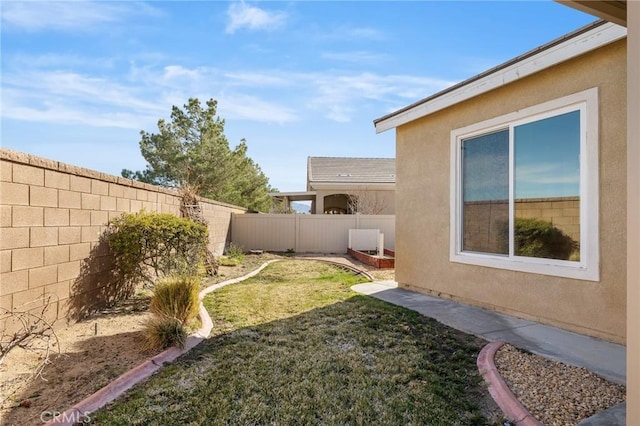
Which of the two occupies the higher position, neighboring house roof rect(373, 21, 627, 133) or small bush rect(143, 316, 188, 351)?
neighboring house roof rect(373, 21, 627, 133)

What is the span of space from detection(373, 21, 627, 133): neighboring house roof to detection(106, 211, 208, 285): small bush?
18.7ft

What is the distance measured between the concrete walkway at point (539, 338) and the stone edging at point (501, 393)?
A: 0.43 metres

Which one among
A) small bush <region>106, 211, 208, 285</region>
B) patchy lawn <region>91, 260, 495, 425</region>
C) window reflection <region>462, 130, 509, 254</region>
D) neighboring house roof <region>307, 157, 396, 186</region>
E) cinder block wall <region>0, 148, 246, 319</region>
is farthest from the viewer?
neighboring house roof <region>307, 157, 396, 186</region>

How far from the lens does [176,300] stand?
537 centimetres

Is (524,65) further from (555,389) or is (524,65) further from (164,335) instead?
(164,335)

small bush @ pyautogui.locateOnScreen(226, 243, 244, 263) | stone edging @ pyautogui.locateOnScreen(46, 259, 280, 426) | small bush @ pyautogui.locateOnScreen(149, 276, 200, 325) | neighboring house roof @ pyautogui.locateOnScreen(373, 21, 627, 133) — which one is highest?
neighboring house roof @ pyautogui.locateOnScreen(373, 21, 627, 133)

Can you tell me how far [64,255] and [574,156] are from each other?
7816 millimetres

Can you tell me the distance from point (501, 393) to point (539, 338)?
202 cm

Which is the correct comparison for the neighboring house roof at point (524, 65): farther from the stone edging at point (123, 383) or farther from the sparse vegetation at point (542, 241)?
the stone edging at point (123, 383)

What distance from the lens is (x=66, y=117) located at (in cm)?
1036

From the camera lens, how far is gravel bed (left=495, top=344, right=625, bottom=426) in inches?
118

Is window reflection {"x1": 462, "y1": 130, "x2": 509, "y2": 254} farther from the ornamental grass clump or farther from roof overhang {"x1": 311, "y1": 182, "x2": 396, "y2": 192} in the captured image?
roof overhang {"x1": 311, "y1": 182, "x2": 396, "y2": 192}

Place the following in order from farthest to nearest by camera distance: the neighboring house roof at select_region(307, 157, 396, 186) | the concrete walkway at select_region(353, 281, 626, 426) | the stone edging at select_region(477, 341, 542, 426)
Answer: the neighboring house roof at select_region(307, 157, 396, 186) → the concrete walkway at select_region(353, 281, 626, 426) → the stone edging at select_region(477, 341, 542, 426)

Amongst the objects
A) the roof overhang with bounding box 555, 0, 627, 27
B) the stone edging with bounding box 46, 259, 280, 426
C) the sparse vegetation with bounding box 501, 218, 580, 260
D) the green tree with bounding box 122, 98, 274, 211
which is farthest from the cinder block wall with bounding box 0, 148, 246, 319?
the green tree with bounding box 122, 98, 274, 211
